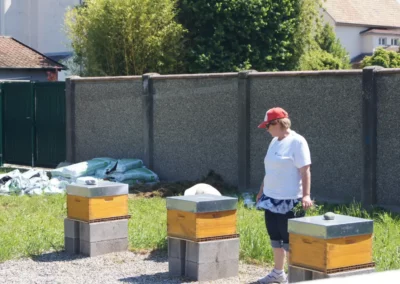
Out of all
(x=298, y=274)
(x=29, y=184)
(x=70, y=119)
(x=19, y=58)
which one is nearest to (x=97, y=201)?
(x=298, y=274)

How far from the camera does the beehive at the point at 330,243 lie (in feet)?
21.0

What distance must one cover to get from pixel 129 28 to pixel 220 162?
8.97 meters

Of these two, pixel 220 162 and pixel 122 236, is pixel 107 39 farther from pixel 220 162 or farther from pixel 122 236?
pixel 122 236

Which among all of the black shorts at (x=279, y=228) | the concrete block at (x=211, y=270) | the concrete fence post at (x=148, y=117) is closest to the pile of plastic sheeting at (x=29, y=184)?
the concrete fence post at (x=148, y=117)

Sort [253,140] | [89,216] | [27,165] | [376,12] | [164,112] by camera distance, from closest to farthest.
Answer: [89,216], [253,140], [164,112], [27,165], [376,12]

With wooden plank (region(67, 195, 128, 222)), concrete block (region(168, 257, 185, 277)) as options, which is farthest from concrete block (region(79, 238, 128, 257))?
concrete block (region(168, 257, 185, 277))

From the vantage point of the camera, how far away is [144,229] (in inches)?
399

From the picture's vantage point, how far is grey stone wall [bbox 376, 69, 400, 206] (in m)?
11.3

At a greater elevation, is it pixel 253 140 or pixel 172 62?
pixel 172 62

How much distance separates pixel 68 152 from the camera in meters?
17.4

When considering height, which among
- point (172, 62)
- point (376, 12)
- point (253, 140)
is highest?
point (376, 12)

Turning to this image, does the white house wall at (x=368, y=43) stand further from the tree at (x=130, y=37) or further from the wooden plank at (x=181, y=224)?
the wooden plank at (x=181, y=224)

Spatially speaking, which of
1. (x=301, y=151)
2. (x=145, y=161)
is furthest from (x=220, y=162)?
(x=301, y=151)

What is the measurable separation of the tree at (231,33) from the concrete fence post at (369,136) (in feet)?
42.7
